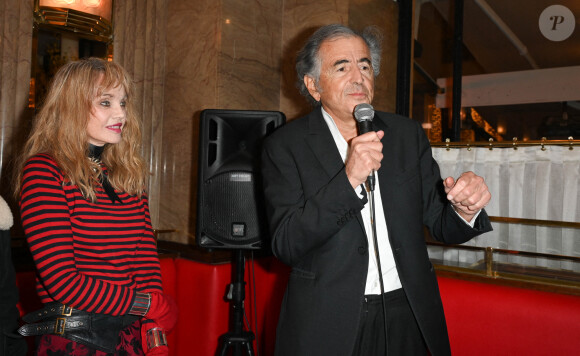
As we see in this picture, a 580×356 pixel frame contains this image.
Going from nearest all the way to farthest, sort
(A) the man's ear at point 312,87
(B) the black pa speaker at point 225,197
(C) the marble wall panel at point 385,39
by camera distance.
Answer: (A) the man's ear at point 312,87
(B) the black pa speaker at point 225,197
(C) the marble wall panel at point 385,39

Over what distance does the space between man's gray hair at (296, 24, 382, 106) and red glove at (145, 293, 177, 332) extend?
944mm

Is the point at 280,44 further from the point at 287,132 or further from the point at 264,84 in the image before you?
the point at 287,132

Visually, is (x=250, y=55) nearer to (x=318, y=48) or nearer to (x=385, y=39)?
(x=385, y=39)

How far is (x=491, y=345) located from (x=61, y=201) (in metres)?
2.10

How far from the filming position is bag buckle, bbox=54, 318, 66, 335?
133 centimetres

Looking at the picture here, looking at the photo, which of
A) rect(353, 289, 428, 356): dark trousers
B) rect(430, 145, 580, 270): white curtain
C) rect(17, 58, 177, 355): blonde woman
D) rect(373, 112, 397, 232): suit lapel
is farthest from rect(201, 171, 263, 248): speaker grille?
rect(430, 145, 580, 270): white curtain

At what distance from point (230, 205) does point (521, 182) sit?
7.59 ft

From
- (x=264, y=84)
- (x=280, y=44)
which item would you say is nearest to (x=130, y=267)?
(x=264, y=84)

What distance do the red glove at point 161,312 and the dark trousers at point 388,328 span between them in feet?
2.09

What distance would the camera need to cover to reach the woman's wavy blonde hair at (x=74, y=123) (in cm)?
144

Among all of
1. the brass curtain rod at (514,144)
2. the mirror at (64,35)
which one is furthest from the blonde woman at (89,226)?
the brass curtain rod at (514,144)

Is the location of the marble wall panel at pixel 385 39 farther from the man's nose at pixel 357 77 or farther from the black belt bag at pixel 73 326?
the black belt bag at pixel 73 326

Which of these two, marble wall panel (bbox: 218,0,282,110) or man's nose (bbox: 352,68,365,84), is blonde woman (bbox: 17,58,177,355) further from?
marble wall panel (bbox: 218,0,282,110)

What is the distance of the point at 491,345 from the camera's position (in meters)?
2.27
